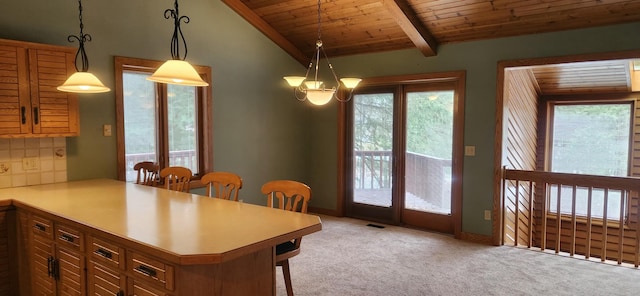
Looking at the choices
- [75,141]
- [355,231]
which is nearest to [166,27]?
[75,141]

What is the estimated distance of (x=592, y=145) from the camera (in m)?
5.91

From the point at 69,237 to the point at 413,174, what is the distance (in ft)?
13.3

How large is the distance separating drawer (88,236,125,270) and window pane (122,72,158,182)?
7.24ft

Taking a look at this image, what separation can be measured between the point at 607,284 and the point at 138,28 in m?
4.99

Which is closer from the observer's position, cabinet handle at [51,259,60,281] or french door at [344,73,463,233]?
cabinet handle at [51,259,60,281]

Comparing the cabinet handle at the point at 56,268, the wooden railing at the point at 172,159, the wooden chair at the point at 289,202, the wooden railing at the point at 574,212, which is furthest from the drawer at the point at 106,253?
the wooden railing at the point at 574,212

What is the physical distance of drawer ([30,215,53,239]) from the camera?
2.56 metres

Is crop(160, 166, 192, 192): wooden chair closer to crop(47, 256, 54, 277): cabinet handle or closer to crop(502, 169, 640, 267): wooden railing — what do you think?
crop(47, 256, 54, 277): cabinet handle

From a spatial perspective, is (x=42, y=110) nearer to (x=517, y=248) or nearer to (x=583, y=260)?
(x=517, y=248)

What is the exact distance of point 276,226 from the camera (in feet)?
7.06

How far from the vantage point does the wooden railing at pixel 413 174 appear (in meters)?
5.09

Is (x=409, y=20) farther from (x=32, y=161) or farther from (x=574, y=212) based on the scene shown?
(x=32, y=161)

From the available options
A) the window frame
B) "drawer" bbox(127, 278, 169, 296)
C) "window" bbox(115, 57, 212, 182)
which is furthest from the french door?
"drawer" bbox(127, 278, 169, 296)

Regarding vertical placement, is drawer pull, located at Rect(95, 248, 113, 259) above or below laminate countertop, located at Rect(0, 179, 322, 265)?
below
